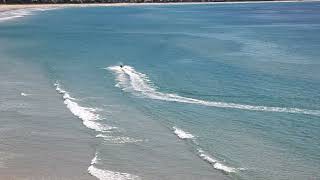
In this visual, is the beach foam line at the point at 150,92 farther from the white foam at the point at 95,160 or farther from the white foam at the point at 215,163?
the white foam at the point at 95,160

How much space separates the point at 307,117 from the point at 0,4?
145m

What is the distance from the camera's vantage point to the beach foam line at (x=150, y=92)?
22.9 metres

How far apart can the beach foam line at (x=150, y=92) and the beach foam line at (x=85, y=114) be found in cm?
314

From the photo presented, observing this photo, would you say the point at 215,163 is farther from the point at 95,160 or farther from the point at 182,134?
the point at 182,134

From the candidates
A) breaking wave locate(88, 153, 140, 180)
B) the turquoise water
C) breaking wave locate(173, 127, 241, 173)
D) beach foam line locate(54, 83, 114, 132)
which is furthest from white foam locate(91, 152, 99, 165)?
beach foam line locate(54, 83, 114, 132)

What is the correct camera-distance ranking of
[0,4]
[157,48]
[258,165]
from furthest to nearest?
[0,4] → [157,48] → [258,165]

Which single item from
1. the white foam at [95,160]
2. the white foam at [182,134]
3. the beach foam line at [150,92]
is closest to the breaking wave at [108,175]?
the white foam at [95,160]

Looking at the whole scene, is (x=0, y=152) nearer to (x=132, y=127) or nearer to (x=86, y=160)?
(x=86, y=160)

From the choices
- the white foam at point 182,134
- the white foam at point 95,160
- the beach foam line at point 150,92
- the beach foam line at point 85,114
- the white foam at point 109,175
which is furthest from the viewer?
the beach foam line at point 150,92

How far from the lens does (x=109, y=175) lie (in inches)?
573

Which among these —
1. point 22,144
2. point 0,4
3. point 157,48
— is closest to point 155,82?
point 22,144

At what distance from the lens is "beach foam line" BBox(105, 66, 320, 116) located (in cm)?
2289

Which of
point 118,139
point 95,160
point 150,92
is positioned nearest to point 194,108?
point 150,92

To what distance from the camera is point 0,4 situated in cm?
15712
